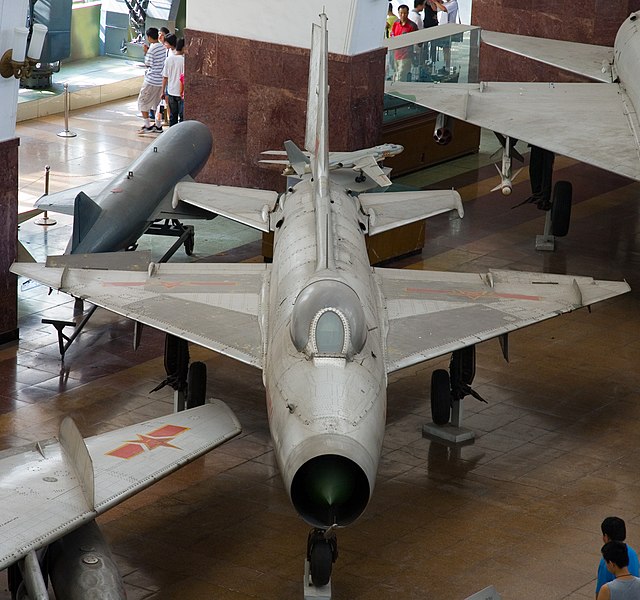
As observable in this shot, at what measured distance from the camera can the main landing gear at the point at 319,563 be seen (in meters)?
11.3

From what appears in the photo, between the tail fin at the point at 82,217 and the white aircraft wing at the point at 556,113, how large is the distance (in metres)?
6.11

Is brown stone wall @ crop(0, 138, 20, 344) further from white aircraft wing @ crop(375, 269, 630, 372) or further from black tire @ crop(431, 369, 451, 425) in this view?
black tire @ crop(431, 369, 451, 425)

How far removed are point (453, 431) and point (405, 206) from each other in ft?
12.7

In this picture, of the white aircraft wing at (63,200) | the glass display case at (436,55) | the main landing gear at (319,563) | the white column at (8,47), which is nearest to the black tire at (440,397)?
the main landing gear at (319,563)

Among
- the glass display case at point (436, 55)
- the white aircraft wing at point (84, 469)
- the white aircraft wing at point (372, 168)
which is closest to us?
the white aircraft wing at point (84, 469)

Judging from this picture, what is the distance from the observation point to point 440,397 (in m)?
15.1

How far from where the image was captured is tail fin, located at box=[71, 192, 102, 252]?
58.3 ft

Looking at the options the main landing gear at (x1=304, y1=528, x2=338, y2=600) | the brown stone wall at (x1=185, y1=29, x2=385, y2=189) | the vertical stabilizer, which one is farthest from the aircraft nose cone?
the brown stone wall at (x1=185, y1=29, x2=385, y2=189)

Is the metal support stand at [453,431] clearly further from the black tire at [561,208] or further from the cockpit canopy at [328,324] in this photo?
the black tire at [561,208]

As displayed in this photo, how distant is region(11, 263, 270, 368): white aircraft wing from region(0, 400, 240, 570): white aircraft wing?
1.10m

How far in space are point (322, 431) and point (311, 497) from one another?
56 cm

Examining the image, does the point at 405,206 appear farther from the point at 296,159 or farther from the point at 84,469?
the point at 84,469

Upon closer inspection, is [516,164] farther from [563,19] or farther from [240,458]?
[240,458]

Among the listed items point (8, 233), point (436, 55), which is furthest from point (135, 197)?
point (436, 55)
